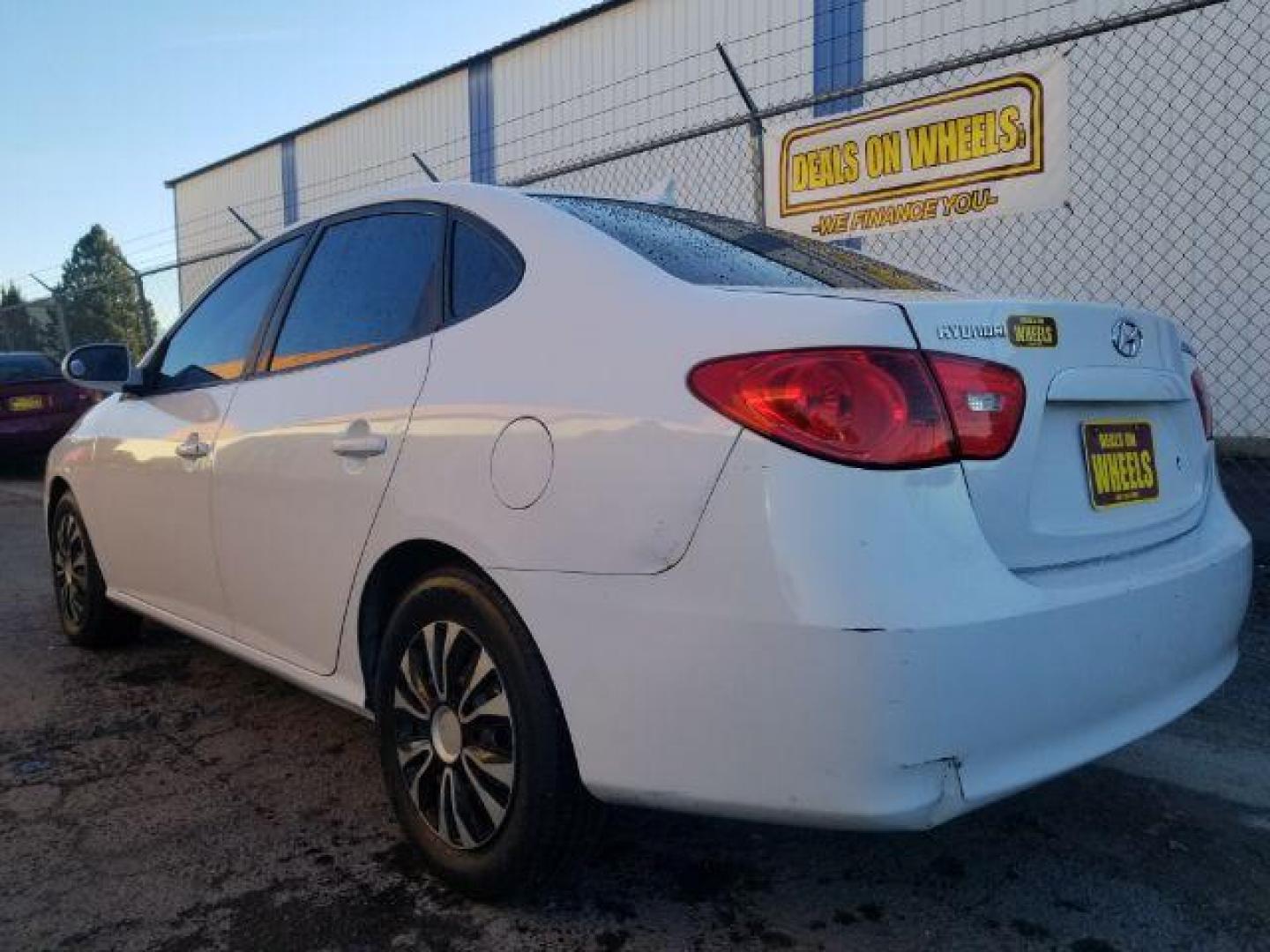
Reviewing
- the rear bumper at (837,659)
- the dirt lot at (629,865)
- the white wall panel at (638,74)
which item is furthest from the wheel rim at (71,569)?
the white wall panel at (638,74)

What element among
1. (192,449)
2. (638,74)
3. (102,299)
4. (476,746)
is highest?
(638,74)

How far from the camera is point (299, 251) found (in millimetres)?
3264

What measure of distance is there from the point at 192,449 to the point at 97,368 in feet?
3.85

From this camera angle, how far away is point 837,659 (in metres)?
1.72

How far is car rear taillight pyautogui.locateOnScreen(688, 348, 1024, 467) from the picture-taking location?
5.91 feet

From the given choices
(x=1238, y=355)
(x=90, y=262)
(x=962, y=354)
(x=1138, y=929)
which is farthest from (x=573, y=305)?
(x=90, y=262)

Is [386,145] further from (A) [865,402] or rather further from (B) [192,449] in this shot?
(A) [865,402]

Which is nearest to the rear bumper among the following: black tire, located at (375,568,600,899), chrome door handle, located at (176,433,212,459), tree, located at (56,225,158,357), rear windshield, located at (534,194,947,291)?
black tire, located at (375,568,600,899)

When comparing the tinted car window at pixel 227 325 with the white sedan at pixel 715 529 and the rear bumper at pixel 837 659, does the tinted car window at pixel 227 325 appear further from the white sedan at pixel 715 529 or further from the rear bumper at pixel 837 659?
the rear bumper at pixel 837 659

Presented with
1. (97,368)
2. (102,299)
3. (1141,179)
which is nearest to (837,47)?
(1141,179)

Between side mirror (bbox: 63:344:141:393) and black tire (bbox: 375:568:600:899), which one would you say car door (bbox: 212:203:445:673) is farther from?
side mirror (bbox: 63:344:141:393)

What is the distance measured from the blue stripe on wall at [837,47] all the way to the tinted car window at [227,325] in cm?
712

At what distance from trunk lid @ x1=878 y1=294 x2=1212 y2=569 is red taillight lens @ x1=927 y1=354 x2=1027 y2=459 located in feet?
0.06

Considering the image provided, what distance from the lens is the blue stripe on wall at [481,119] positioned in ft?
46.3
